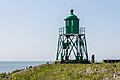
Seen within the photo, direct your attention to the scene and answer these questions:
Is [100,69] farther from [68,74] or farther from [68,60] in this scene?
[68,60]

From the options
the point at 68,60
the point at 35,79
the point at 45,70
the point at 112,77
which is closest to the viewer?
the point at 112,77

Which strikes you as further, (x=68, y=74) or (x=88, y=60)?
(x=88, y=60)

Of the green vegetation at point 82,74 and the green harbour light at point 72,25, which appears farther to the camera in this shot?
the green harbour light at point 72,25

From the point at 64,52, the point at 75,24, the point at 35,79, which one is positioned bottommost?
the point at 35,79

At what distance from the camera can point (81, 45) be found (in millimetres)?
58500

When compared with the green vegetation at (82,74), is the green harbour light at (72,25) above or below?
above

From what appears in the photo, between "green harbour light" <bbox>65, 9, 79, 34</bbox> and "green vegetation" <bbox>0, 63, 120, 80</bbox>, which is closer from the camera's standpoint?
"green vegetation" <bbox>0, 63, 120, 80</bbox>

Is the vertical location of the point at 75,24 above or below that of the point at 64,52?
above

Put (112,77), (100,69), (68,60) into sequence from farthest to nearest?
(68,60)
(100,69)
(112,77)

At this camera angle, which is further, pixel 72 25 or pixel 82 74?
pixel 72 25

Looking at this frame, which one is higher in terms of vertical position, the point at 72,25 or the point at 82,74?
the point at 72,25

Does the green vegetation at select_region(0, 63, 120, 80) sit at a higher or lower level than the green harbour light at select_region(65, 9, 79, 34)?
lower

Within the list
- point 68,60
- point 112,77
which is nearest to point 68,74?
point 112,77

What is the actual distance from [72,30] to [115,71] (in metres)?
25.3
